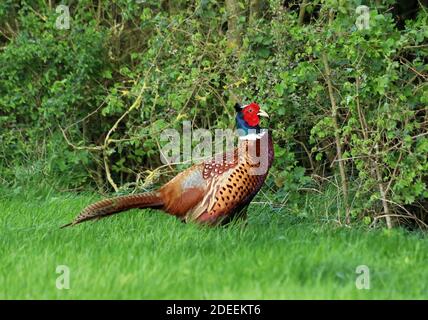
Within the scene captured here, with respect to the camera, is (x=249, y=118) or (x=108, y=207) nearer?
→ (x=108, y=207)

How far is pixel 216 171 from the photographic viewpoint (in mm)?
6324

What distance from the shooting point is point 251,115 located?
648 centimetres

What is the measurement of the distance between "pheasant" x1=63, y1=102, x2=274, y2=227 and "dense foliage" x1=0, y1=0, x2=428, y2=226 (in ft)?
2.27

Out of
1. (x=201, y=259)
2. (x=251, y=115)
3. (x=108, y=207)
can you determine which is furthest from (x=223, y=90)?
(x=201, y=259)

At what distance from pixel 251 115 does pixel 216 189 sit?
0.58 meters

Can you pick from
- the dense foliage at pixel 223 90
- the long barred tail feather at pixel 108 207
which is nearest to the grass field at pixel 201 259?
the long barred tail feather at pixel 108 207

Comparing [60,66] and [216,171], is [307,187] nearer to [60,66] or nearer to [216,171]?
[216,171]

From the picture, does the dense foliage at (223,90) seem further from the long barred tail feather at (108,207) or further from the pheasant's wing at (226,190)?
the long barred tail feather at (108,207)

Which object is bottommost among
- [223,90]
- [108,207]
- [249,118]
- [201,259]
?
[201,259]

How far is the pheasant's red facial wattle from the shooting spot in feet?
21.2

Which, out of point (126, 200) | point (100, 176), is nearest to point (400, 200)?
point (126, 200)

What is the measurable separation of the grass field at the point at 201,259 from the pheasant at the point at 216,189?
118 mm

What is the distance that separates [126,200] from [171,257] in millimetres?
942

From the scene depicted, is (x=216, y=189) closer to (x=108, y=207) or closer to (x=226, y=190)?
(x=226, y=190)
